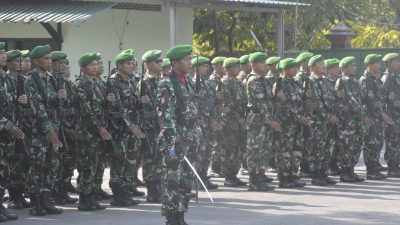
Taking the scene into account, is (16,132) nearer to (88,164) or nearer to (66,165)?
(88,164)

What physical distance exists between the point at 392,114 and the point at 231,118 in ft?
9.11

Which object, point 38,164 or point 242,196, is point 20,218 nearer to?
point 38,164

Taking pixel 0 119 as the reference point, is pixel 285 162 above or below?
below

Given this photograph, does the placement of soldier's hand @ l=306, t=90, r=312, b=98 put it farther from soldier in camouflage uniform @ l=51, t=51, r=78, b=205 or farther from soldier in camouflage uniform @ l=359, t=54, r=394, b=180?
soldier in camouflage uniform @ l=51, t=51, r=78, b=205

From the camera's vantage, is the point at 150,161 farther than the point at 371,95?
No

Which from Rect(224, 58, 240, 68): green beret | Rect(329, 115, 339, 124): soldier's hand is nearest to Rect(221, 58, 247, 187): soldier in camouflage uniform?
Rect(224, 58, 240, 68): green beret

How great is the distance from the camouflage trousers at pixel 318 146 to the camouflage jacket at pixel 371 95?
101 centimetres

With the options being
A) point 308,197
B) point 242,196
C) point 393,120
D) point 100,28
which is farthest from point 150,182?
point 100,28

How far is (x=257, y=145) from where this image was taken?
12.6m

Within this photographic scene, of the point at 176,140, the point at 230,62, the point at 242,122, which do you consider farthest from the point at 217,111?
the point at 176,140

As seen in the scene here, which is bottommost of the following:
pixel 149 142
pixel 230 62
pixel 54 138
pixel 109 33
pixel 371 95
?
pixel 149 142

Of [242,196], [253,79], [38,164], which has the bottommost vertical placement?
[242,196]

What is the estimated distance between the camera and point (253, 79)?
1263 centimetres

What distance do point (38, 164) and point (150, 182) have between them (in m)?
1.82
